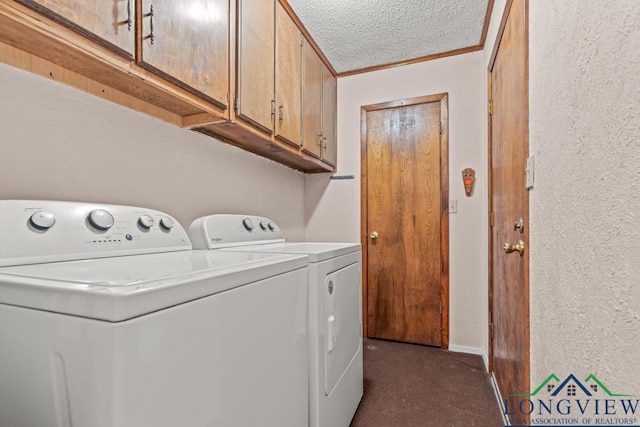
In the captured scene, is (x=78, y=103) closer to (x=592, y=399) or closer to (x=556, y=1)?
(x=556, y=1)

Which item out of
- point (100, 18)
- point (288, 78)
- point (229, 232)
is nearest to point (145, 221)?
point (229, 232)

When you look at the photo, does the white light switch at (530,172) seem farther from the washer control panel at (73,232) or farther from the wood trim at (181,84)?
the washer control panel at (73,232)

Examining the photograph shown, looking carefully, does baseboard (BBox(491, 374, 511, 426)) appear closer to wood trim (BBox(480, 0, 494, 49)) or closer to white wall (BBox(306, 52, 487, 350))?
white wall (BBox(306, 52, 487, 350))

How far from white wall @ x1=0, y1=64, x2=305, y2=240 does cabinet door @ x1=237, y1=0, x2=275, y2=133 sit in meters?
0.34

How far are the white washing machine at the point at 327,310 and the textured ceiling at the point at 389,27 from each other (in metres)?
1.41

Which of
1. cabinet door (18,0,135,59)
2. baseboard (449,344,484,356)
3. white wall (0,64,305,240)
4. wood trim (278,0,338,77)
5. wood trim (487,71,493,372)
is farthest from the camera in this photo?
baseboard (449,344,484,356)

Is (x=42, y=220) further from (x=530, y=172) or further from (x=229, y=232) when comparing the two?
(x=530, y=172)

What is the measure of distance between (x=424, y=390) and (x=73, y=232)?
1927 millimetres

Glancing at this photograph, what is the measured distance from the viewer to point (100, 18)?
865mm

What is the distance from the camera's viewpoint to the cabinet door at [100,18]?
766 mm

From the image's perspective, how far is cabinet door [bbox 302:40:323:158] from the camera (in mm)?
2129

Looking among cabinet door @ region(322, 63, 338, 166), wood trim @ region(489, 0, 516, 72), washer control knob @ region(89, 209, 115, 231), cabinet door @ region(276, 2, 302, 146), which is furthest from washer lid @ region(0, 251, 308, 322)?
cabinet door @ region(322, 63, 338, 166)

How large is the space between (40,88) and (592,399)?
1.72 metres

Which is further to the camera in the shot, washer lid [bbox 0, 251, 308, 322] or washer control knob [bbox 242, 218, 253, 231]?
washer control knob [bbox 242, 218, 253, 231]
